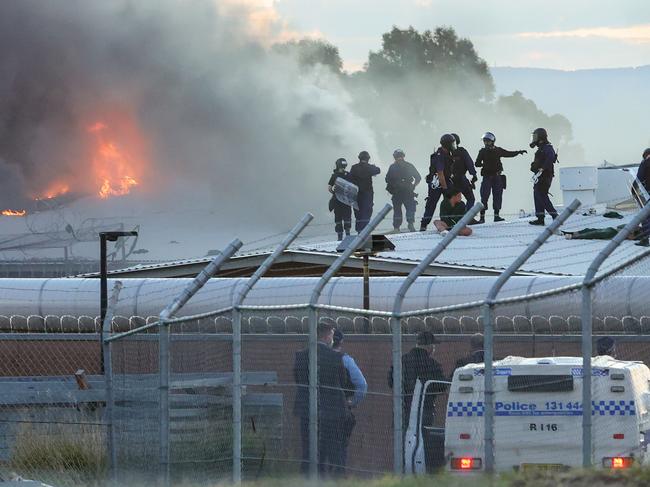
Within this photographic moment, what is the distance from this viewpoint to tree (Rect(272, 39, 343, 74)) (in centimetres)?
6695

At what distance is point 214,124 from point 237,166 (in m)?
1.90

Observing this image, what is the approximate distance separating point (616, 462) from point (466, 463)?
120cm

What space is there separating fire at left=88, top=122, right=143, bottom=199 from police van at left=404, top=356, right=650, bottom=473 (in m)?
44.8

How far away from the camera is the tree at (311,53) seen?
6695cm

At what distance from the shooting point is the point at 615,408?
1125cm

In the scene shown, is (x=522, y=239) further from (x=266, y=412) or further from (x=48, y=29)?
(x=48, y=29)

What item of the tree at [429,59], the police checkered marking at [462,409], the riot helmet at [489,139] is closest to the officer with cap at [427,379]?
the police checkered marking at [462,409]

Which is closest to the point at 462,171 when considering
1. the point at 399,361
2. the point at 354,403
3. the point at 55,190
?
the point at 354,403

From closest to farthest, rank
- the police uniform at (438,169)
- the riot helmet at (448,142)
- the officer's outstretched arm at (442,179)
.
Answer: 1. the officer's outstretched arm at (442,179)
2. the police uniform at (438,169)
3. the riot helmet at (448,142)

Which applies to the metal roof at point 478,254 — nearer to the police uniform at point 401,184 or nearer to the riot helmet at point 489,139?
the riot helmet at point 489,139

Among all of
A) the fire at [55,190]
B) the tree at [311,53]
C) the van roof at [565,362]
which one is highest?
the tree at [311,53]

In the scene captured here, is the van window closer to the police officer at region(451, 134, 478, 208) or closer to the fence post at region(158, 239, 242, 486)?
the fence post at region(158, 239, 242, 486)

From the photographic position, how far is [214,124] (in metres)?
62.2

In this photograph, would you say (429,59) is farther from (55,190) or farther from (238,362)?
(238,362)
